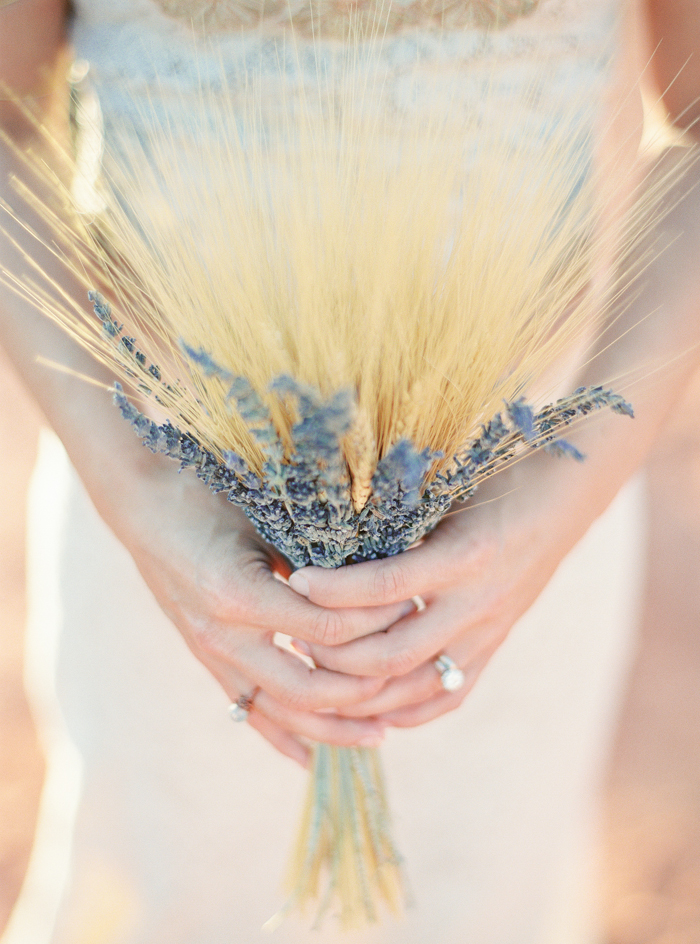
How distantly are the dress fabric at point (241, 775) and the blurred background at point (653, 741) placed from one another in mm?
924

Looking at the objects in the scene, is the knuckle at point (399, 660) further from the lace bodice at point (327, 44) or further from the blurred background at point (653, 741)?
the blurred background at point (653, 741)

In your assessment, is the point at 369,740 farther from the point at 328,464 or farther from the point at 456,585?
the point at 328,464

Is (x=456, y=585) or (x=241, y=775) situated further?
(x=241, y=775)

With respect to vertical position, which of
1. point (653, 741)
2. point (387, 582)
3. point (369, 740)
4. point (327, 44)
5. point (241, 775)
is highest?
point (327, 44)

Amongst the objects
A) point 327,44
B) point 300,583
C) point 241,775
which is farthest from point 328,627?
point 327,44

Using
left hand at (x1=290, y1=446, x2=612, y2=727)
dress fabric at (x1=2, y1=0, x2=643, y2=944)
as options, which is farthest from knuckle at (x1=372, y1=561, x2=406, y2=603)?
dress fabric at (x1=2, y1=0, x2=643, y2=944)

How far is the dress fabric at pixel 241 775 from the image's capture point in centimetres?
106

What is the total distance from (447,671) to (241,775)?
482mm

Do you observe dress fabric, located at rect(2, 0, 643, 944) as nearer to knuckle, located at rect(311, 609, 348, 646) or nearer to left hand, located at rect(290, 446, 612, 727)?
left hand, located at rect(290, 446, 612, 727)

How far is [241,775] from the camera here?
3.60ft

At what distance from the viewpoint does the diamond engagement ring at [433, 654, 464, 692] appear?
0.77 meters

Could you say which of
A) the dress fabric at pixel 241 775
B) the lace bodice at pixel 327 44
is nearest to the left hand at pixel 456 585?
the dress fabric at pixel 241 775

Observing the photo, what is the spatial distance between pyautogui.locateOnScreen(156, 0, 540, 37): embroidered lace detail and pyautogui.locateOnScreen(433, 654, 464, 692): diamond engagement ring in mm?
679

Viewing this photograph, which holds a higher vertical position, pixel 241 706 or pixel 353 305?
pixel 353 305
